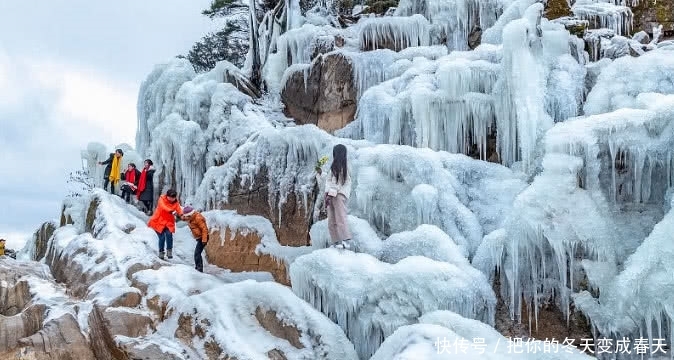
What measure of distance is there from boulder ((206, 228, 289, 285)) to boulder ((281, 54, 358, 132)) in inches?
139

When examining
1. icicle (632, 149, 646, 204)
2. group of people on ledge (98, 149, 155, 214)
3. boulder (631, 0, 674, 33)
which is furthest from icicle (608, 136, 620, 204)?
group of people on ledge (98, 149, 155, 214)

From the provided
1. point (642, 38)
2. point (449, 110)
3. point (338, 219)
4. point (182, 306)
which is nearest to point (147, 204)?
point (182, 306)

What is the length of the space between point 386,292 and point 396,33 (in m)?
8.34

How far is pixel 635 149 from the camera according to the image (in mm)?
6492

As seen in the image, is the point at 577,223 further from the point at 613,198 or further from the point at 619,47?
the point at 619,47

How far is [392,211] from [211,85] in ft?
22.4

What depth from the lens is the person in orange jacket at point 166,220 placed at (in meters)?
A: 8.28

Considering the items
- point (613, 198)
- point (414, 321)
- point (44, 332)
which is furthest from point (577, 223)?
point (44, 332)

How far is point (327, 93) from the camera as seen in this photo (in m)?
12.2

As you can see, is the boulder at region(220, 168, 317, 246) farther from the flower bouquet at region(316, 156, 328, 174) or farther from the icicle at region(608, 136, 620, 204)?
the icicle at region(608, 136, 620, 204)

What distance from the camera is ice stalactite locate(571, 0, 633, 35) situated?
10727 millimetres

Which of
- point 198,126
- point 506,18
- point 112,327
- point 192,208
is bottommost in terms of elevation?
point 112,327

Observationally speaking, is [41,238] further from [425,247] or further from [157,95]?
[425,247]

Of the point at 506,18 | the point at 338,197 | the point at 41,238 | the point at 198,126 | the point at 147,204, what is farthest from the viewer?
the point at 41,238
